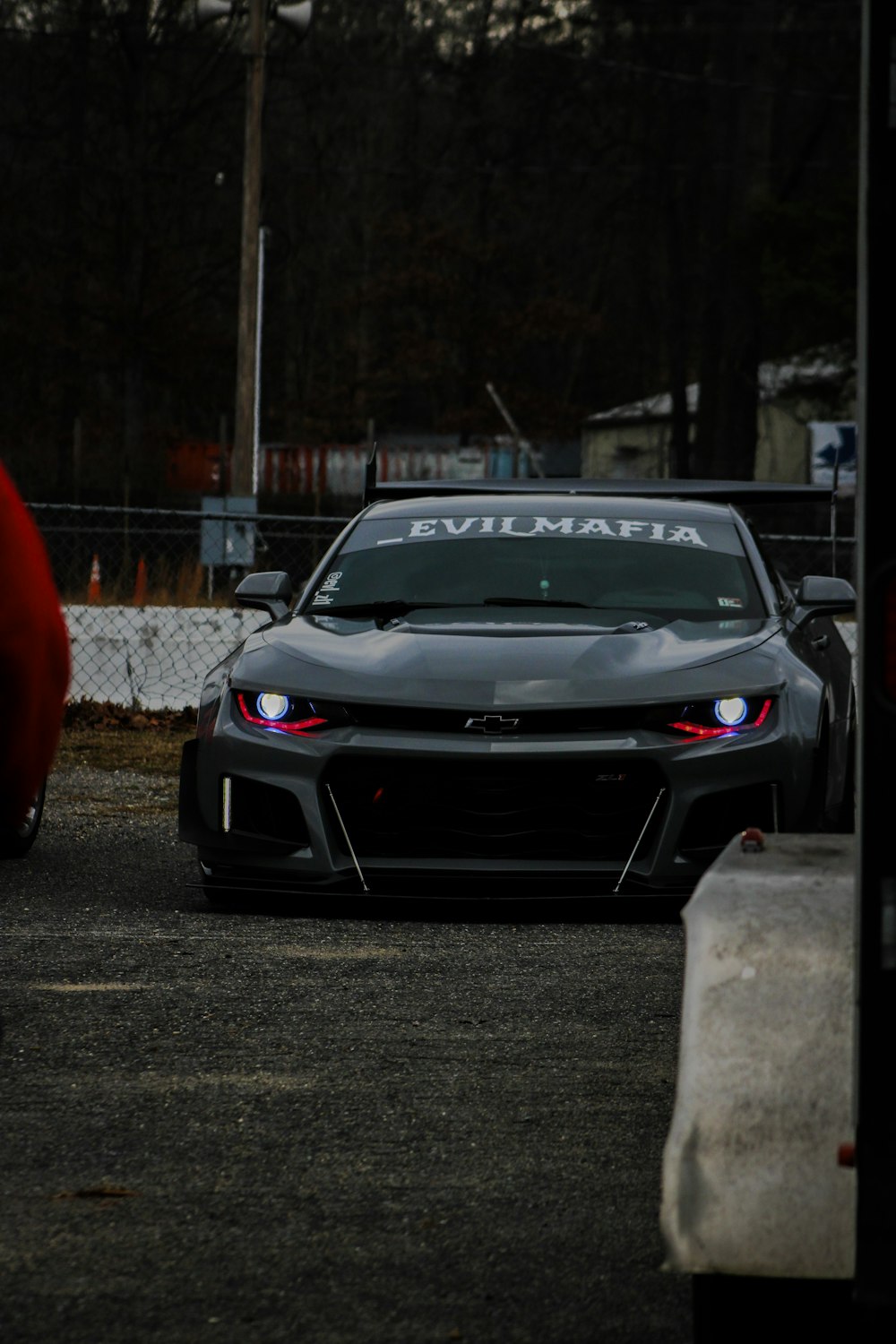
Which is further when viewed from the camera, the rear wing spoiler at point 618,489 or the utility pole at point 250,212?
the utility pole at point 250,212

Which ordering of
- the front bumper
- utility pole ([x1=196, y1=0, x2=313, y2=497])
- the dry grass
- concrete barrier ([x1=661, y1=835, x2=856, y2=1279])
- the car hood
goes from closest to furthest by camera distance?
1. concrete barrier ([x1=661, y1=835, x2=856, y2=1279])
2. the front bumper
3. the car hood
4. the dry grass
5. utility pole ([x1=196, y1=0, x2=313, y2=497])

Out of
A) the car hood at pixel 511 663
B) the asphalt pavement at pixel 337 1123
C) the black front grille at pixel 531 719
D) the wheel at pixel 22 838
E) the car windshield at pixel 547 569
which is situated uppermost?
the car windshield at pixel 547 569

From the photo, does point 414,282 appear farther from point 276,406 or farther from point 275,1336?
point 275,1336

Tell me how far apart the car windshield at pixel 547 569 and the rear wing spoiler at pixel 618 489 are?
277mm

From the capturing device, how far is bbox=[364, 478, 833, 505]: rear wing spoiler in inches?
313

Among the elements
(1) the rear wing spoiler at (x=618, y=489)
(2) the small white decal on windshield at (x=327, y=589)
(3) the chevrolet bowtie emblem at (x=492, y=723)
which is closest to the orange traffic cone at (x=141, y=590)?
(1) the rear wing spoiler at (x=618, y=489)

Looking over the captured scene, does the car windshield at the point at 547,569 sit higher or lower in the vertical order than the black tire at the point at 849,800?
higher

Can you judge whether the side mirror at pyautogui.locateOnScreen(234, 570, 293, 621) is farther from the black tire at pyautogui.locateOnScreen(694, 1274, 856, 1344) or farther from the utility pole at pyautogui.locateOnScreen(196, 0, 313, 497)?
the utility pole at pyautogui.locateOnScreen(196, 0, 313, 497)

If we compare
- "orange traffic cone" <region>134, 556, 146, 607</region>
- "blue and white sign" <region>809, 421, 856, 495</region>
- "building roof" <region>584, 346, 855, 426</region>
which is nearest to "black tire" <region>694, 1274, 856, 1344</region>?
"orange traffic cone" <region>134, 556, 146, 607</region>

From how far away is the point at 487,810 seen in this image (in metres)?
6.26

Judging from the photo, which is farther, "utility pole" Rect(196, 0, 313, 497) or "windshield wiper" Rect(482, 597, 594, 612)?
"utility pole" Rect(196, 0, 313, 497)

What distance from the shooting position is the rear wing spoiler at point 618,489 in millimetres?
7949

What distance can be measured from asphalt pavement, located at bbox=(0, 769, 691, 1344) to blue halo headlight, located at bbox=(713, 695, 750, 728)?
0.65 m

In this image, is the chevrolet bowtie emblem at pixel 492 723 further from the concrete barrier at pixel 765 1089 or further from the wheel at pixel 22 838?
the concrete barrier at pixel 765 1089
